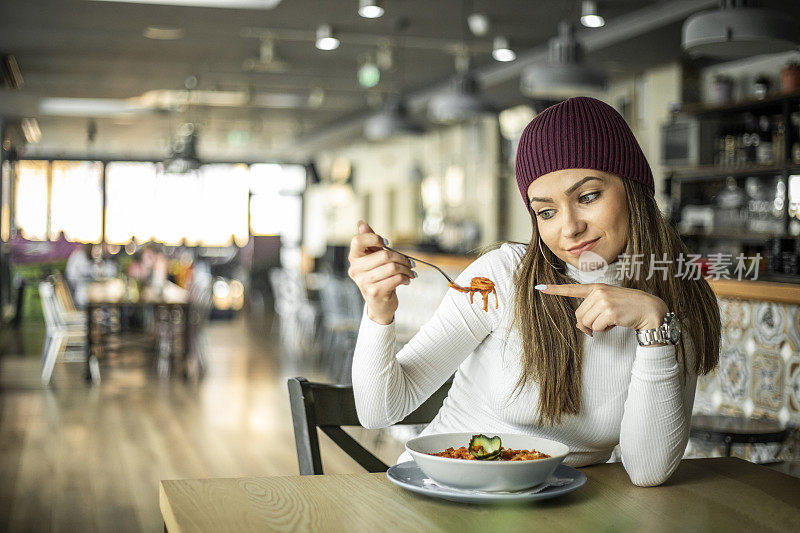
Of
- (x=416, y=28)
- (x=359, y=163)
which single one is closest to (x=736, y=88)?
(x=416, y=28)

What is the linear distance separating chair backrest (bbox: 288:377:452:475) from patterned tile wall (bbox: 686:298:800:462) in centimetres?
161

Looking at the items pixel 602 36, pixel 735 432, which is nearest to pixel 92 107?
pixel 602 36

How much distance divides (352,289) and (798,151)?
147 inches

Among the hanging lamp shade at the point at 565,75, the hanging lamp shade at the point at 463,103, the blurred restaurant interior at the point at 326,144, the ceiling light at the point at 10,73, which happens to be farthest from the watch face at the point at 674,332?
the ceiling light at the point at 10,73

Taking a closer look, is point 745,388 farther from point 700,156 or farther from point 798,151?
point 700,156

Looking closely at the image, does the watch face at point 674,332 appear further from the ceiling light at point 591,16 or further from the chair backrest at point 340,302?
the chair backrest at point 340,302

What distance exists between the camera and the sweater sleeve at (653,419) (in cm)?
135

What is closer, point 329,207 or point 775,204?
point 775,204

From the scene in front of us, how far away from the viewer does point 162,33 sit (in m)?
7.91

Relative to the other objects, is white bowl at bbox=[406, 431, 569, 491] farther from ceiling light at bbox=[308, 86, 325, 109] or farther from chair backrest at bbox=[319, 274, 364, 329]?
ceiling light at bbox=[308, 86, 325, 109]

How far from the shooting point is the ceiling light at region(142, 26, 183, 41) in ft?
25.4

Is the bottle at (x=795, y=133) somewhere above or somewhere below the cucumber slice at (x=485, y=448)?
above

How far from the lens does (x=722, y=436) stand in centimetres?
266

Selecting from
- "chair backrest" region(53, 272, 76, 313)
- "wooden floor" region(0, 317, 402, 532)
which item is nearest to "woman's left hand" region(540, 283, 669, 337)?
"wooden floor" region(0, 317, 402, 532)
